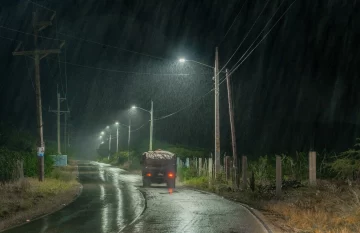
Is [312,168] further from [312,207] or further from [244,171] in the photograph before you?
[244,171]

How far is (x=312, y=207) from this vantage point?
55.3 ft

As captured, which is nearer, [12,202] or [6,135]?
[12,202]

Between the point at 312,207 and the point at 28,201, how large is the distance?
36.4 feet

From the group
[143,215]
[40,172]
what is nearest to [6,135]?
[40,172]

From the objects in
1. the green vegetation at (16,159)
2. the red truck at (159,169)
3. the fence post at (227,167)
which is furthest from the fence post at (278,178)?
the green vegetation at (16,159)

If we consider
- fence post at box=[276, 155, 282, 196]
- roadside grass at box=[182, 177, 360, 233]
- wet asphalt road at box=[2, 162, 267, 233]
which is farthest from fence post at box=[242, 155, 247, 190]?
fence post at box=[276, 155, 282, 196]

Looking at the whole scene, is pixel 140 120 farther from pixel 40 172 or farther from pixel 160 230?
pixel 160 230

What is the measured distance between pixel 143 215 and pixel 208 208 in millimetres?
3291

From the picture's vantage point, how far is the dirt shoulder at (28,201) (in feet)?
55.3

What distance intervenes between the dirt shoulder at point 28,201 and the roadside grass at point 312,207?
7985 millimetres

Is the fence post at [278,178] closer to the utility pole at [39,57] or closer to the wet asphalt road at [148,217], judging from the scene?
the wet asphalt road at [148,217]

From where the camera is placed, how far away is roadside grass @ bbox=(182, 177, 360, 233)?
43.3 ft

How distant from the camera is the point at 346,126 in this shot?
75.8 metres

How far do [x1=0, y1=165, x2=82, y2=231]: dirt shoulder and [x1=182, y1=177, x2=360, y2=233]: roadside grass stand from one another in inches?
314
